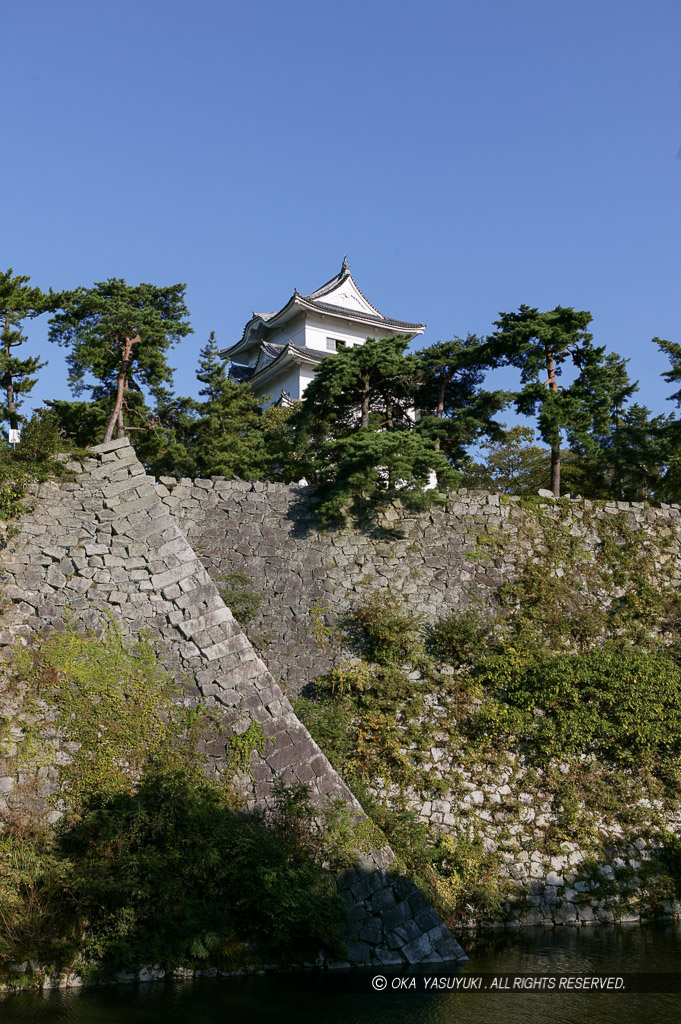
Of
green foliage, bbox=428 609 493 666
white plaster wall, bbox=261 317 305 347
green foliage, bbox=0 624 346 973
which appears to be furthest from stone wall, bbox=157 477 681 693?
white plaster wall, bbox=261 317 305 347

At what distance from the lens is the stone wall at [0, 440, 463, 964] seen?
8625mm

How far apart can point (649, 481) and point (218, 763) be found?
1549cm

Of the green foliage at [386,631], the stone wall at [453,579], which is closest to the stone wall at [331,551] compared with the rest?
the stone wall at [453,579]

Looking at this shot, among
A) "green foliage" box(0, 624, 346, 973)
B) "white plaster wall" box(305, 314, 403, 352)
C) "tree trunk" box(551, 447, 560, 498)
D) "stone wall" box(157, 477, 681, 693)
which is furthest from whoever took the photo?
"white plaster wall" box(305, 314, 403, 352)

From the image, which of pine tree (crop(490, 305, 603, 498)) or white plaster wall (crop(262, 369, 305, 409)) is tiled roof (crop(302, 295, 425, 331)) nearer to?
white plaster wall (crop(262, 369, 305, 409))

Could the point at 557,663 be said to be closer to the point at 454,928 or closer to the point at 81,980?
the point at 454,928

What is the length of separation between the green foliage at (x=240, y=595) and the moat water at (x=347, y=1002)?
19.3ft

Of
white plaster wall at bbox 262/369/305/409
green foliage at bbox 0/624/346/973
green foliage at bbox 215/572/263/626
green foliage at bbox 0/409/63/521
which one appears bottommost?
green foliage at bbox 0/624/346/973

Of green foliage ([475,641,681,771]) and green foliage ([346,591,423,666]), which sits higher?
green foliage ([346,591,423,666])

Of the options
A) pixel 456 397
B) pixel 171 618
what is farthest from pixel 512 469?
pixel 171 618

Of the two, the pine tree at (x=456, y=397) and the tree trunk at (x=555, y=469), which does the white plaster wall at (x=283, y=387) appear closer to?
the pine tree at (x=456, y=397)

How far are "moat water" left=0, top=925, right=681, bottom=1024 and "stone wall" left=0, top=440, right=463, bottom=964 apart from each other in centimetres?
71

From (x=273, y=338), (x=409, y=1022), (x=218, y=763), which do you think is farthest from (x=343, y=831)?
(x=273, y=338)

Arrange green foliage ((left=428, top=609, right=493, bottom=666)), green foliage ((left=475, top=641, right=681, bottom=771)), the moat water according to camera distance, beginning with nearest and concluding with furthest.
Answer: the moat water
green foliage ((left=475, top=641, right=681, bottom=771))
green foliage ((left=428, top=609, right=493, bottom=666))
